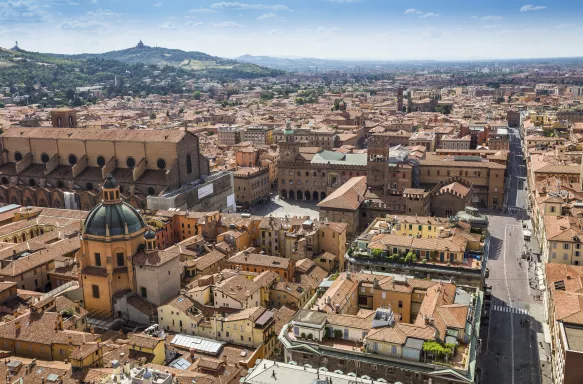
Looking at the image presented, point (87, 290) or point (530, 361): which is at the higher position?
point (87, 290)

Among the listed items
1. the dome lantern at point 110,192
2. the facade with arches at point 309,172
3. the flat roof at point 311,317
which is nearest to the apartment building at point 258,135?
the facade with arches at point 309,172

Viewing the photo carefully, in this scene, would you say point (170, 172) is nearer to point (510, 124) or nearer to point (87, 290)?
point (87, 290)

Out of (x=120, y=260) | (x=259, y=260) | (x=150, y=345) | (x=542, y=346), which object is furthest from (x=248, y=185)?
(x=150, y=345)

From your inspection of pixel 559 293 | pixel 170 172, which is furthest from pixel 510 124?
pixel 559 293

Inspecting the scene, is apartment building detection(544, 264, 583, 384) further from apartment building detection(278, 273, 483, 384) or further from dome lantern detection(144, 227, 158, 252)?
dome lantern detection(144, 227, 158, 252)

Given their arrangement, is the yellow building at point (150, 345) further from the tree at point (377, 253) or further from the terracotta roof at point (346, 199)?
the terracotta roof at point (346, 199)
